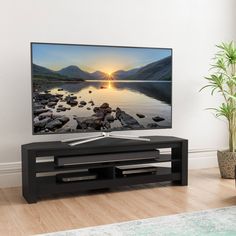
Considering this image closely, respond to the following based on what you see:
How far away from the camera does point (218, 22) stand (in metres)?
4.97

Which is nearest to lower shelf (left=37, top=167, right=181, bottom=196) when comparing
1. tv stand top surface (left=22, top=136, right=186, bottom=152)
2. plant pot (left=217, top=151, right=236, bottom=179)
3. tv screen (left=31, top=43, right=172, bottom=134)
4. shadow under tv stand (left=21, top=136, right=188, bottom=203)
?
shadow under tv stand (left=21, top=136, right=188, bottom=203)

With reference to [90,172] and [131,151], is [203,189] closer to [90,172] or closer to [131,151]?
[131,151]

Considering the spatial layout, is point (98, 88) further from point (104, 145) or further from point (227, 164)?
point (227, 164)

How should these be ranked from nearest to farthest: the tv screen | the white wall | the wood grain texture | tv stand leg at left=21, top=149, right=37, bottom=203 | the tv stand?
the wood grain texture < tv stand leg at left=21, top=149, right=37, bottom=203 < the tv screen < the tv stand < the white wall

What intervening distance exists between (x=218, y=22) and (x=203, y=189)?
84.4 inches

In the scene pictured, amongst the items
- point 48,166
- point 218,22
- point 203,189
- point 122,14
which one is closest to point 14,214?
point 48,166

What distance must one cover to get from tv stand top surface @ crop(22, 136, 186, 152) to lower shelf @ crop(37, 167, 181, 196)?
11.5 inches

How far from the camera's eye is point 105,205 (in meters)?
3.44

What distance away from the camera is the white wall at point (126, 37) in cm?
403

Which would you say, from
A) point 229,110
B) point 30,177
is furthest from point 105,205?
Answer: point 229,110

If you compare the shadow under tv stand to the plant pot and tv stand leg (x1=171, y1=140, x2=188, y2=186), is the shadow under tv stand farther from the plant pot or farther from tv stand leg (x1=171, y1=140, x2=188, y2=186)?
the plant pot

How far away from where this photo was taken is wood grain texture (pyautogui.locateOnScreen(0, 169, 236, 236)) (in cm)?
300

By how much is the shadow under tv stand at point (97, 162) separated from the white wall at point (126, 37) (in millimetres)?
532

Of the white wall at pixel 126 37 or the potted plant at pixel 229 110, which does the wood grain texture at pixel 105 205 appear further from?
the white wall at pixel 126 37
